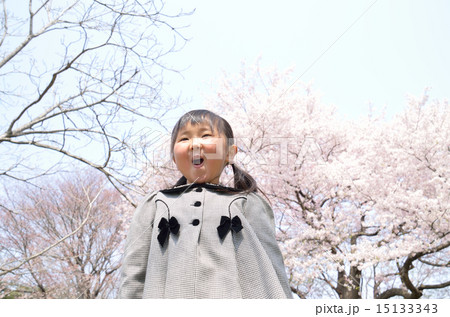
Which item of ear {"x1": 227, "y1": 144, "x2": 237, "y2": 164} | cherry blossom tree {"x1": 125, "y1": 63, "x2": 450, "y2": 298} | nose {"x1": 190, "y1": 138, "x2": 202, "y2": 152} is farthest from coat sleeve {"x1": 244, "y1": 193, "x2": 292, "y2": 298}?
cherry blossom tree {"x1": 125, "y1": 63, "x2": 450, "y2": 298}

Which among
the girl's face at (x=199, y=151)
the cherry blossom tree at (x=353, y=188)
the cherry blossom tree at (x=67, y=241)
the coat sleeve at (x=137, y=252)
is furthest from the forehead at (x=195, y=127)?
the cherry blossom tree at (x=67, y=241)

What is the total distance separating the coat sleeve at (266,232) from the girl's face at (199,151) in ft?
0.83

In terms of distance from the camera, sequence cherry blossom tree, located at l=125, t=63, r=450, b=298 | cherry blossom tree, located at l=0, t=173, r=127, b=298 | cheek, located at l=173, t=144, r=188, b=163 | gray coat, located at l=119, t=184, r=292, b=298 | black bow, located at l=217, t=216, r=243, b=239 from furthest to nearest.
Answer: cherry blossom tree, located at l=0, t=173, r=127, b=298 < cherry blossom tree, located at l=125, t=63, r=450, b=298 < cheek, located at l=173, t=144, r=188, b=163 < black bow, located at l=217, t=216, r=243, b=239 < gray coat, located at l=119, t=184, r=292, b=298

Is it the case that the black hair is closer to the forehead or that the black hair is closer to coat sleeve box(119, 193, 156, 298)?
the forehead

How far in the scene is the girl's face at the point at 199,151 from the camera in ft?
6.14

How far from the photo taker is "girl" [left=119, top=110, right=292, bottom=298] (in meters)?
1.55

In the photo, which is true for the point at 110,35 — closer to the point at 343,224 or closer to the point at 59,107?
the point at 59,107

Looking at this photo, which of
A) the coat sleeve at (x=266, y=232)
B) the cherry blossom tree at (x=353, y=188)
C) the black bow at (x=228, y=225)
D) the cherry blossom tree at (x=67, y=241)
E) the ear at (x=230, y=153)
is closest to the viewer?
the black bow at (x=228, y=225)

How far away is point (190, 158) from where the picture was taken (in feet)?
6.15

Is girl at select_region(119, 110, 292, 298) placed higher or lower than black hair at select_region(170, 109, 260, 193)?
lower

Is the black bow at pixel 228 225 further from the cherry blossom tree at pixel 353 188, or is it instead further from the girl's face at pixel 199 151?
the cherry blossom tree at pixel 353 188

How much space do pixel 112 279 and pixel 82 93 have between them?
7477 mm

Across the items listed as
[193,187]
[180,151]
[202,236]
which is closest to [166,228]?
[202,236]
